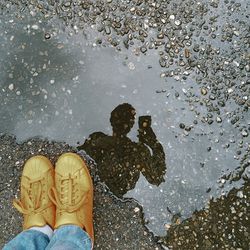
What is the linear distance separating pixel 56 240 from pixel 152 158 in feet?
2.60

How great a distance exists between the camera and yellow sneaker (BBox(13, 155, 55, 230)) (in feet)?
9.43

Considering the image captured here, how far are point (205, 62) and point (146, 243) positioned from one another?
1234mm

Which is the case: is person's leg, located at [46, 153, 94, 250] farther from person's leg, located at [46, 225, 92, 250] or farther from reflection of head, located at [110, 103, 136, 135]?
reflection of head, located at [110, 103, 136, 135]

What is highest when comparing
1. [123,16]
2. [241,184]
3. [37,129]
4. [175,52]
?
[123,16]

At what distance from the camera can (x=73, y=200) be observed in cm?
286

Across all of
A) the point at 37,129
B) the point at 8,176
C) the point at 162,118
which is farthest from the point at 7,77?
the point at 162,118

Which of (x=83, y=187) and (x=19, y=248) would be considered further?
(x=83, y=187)

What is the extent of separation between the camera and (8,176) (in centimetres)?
302

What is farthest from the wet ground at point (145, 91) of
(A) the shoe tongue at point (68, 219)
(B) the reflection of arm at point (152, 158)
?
(A) the shoe tongue at point (68, 219)

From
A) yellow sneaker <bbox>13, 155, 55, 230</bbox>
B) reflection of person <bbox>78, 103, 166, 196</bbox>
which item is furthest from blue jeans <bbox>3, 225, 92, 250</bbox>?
reflection of person <bbox>78, 103, 166, 196</bbox>

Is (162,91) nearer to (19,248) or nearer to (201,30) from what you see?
(201,30)

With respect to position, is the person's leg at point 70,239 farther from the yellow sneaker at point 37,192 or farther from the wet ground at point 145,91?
the wet ground at point 145,91

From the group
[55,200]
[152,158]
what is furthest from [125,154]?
[55,200]

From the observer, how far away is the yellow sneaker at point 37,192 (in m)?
2.88
